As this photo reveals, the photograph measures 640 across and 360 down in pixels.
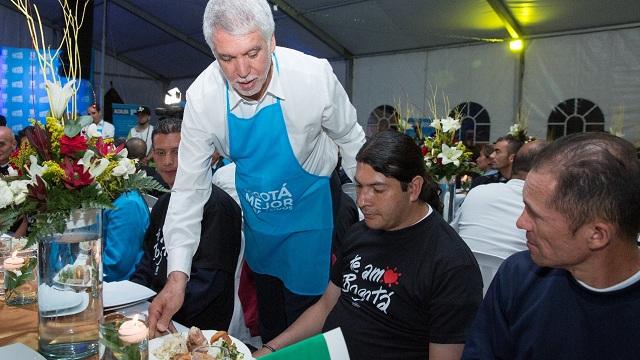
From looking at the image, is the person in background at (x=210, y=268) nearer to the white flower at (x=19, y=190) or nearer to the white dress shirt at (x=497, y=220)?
the white flower at (x=19, y=190)

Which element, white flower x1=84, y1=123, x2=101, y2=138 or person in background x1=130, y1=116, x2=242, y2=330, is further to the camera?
person in background x1=130, y1=116, x2=242, y2=330

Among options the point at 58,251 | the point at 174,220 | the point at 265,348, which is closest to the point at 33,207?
the point at 58,251

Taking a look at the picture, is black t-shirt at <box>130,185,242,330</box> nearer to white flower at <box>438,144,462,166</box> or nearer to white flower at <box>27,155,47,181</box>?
white flower at <box>27,155,47,181</box>

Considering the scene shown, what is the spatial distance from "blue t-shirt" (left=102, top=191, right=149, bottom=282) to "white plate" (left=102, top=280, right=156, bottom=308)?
552 millimetres

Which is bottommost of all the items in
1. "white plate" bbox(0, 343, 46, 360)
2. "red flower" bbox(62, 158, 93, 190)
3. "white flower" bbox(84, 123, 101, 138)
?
"white plate" bbox(0, 343, 46, 360)

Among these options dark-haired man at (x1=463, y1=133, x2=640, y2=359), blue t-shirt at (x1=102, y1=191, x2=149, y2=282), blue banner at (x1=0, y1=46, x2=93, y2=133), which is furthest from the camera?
blue banner at (x1=0, y1=46, x2=93, y2=133)

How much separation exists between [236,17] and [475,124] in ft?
28.5

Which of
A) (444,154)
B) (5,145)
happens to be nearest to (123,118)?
(5,145)

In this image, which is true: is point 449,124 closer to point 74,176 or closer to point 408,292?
point 408,292

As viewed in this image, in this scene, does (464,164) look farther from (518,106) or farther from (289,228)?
(518,106)

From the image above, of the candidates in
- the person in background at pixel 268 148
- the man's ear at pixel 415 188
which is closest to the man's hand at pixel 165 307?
the person in background at pixel 268 148

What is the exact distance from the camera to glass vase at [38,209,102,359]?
113cm

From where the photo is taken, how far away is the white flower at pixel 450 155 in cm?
369

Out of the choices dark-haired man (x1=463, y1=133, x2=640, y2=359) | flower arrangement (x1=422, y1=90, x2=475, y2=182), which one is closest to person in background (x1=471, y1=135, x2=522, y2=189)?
flower arrangement (x1=422, y1=90, x2=475, y2=182)
